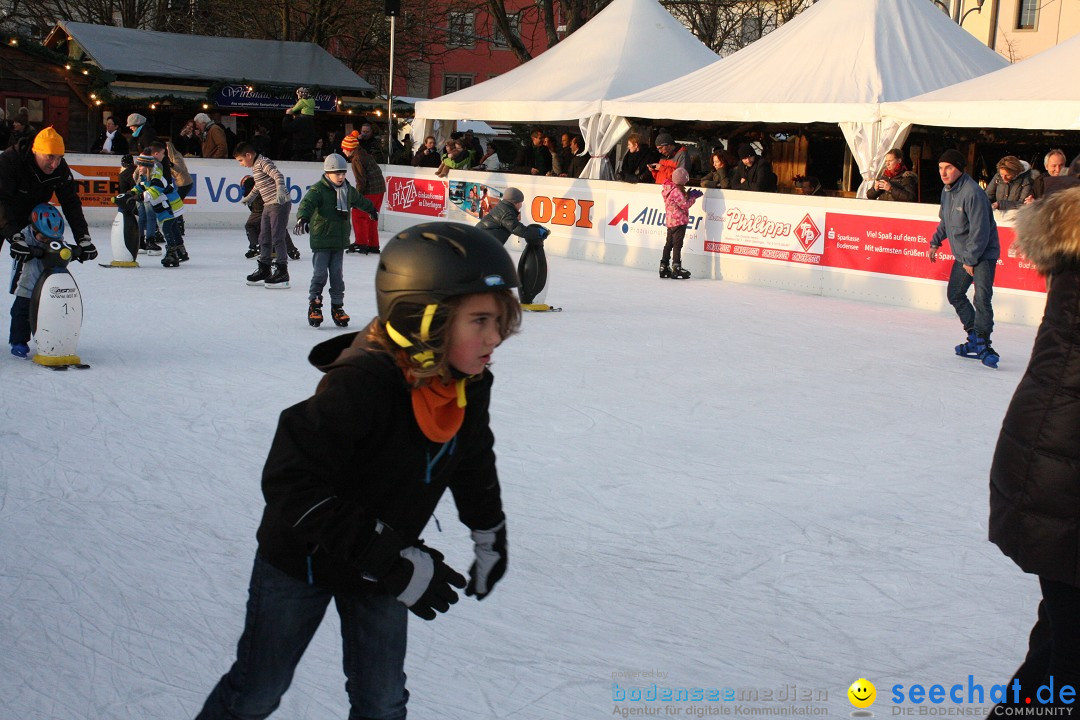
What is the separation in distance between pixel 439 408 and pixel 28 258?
573 cm

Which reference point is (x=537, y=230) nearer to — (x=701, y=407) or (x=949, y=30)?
(x=701, y=407)

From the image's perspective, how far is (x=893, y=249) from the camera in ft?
38.2

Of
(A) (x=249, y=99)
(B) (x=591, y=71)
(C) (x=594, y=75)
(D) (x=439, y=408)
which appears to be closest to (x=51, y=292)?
(D) (x=439, y=408)

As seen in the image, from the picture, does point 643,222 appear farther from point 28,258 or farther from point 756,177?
point 28,258

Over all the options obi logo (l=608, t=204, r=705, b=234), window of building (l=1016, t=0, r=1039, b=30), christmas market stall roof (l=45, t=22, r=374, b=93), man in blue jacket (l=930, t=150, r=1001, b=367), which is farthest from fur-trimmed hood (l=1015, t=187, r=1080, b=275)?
window of building (l=1016, t=0, r=1039, b=30)

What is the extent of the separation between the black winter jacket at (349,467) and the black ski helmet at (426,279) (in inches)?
2.6

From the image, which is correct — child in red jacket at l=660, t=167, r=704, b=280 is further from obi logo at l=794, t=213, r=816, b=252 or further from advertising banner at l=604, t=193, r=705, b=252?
obi logo at l=794, t=213, r=816, b=252

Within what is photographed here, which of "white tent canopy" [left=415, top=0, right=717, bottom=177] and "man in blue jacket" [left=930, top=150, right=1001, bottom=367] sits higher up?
"white tent canopy" [left=415, top=0, right=717, bottom=177]

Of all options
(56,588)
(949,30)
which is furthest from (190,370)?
(949,30)

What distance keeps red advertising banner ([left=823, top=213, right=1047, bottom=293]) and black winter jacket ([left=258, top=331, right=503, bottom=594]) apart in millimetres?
9676

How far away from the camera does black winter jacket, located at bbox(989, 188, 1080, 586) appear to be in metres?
2.22

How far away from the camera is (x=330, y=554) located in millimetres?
1909

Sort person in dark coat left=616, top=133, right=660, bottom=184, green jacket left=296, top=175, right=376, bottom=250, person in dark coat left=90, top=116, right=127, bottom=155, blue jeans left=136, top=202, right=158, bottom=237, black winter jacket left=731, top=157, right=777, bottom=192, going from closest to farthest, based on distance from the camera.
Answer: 1. green jacket left=296, top=175, right=376, bottom=250
2. blue jeans left=136, top=202, right=158, bottom=237
3. black winter jacket left=731, top=157, right=777, bottom=192
4. person in dark coat left=616, top=133, right=660, bottom=184
5. person in dark coat left=90, top=116, right=127, bottom=155

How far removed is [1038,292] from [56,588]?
30.3 ft
